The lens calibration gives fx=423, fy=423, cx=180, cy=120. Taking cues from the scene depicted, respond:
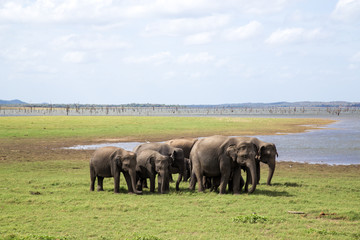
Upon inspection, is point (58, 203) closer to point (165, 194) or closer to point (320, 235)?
point (165, 194)

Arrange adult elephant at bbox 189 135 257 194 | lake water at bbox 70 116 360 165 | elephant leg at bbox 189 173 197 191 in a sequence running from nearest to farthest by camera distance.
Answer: adult elephant at bbox 189 135 257 194 < elephant leg at bbox 189 173 197 191 < lake water at bbox 70 116 360 165

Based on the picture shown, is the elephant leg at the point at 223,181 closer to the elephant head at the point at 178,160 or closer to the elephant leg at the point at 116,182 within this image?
the elephant head at the point at 178,160

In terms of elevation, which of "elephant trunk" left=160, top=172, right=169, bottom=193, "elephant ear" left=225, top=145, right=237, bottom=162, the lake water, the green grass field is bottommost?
the lake water

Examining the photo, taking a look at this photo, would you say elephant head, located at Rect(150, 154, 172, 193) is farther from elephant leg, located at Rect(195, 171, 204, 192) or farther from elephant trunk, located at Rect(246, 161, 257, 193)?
elephant trunk, located at Rect(246, 161, 257, 193)

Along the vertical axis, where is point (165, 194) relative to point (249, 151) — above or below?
below

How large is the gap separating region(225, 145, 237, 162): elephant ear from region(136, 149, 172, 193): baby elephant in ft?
7.86

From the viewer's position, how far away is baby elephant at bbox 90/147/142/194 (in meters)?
16.3

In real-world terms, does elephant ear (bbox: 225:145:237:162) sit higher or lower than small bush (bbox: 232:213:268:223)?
higher

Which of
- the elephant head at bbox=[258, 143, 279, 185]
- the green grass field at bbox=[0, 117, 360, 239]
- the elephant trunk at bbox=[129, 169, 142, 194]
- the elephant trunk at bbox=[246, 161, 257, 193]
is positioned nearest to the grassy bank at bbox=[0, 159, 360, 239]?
the green grass field at bbox=[0, 117, 360, 239]

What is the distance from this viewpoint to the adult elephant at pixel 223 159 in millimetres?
16297

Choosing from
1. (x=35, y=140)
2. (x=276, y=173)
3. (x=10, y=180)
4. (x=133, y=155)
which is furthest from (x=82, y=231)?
(x=35, y=140)

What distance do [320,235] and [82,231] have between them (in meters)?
6.26

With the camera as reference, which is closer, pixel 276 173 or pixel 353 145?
pixel 276 173

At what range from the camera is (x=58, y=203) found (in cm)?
1474
